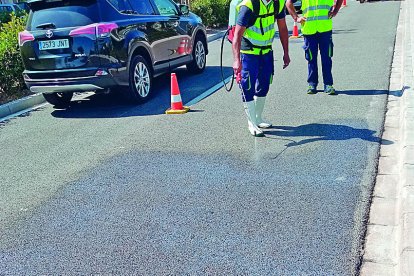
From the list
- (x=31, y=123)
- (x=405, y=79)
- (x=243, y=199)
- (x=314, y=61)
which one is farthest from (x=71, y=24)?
(x=405, y=79)

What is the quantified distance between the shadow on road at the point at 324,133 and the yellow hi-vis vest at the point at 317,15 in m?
1.93

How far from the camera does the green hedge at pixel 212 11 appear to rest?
750 inches

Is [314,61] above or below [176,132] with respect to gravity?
above

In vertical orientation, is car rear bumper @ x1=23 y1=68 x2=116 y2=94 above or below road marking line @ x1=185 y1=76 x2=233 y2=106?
above

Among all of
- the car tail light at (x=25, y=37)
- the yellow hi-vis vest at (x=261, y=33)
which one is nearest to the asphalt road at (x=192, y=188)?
the yellow hi-vis vest at (x=261, y=33)

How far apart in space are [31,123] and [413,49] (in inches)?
307

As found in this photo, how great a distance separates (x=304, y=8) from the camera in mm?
7137

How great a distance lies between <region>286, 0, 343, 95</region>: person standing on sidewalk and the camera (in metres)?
7.05

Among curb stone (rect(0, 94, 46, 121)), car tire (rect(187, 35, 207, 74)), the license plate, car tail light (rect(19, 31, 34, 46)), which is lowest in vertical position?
curb stone (rect(0, 94, 46, 121))

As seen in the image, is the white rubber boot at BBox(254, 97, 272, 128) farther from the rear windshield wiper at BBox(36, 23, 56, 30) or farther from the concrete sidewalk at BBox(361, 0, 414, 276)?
the rear windshield wiper at BBox(36, 23, 56, 30)

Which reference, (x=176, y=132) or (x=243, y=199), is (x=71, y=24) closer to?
(x=176, y=132)

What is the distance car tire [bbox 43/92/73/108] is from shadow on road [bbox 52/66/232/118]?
0.36 ft

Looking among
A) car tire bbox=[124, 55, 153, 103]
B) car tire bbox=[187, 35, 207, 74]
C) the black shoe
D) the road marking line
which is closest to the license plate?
car tire bbox=[124, 55, 153, 103]

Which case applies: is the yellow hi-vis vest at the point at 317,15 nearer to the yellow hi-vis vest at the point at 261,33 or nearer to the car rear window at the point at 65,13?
the yellow hi-vis vest at the point at 261,33
